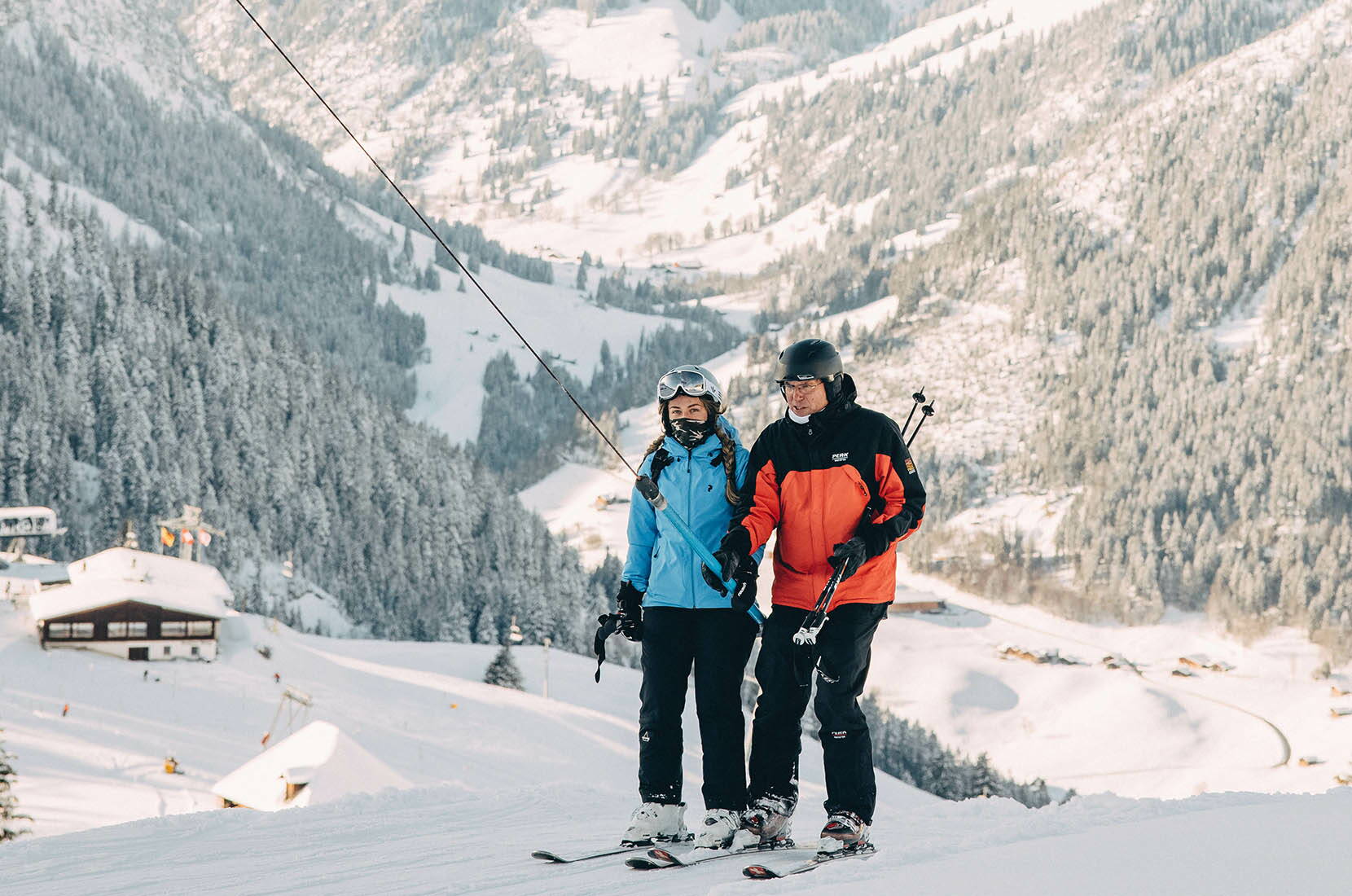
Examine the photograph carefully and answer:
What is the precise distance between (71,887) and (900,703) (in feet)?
260

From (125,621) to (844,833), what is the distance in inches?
1734

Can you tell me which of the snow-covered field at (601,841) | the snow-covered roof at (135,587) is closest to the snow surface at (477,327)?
the snow-covered roof at (135,587)

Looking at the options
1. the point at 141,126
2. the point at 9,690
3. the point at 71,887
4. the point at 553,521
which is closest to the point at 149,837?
the point at 71,887

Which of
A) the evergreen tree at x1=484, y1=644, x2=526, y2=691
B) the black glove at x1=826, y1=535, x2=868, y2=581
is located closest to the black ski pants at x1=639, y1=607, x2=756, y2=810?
the black glove at x1=826, y1=535, x2=868, y2=581

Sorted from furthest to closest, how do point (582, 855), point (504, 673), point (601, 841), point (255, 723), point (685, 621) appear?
point (504, 673)
point (255, 723)
point (601, 841)
point (582, 855)
point (685, 621)

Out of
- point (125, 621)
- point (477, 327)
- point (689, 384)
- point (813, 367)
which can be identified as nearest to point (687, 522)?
point (689, 384)

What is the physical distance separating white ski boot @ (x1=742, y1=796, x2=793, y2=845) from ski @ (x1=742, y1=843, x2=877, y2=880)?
1.43 ft

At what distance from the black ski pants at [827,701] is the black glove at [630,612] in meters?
0.65

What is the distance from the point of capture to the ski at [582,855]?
21.4 feet

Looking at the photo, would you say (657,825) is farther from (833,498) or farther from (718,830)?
(833,498)

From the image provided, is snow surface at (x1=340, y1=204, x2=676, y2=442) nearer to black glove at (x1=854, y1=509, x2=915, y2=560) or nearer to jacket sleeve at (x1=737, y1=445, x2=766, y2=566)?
jacket sleeve at (x1=737, y1=445, x2=766, y2=566)

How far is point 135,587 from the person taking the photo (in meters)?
45.4

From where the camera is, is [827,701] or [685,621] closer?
[827,701]

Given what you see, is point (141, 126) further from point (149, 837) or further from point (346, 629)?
point (149, 837)
